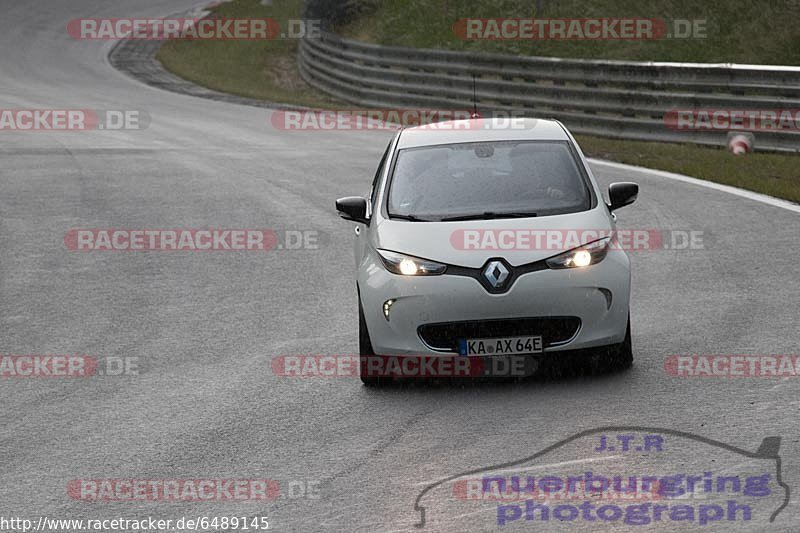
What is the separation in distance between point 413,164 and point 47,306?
364cm

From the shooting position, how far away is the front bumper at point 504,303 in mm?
7801

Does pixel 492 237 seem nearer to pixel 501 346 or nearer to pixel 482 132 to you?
pixel 501 346

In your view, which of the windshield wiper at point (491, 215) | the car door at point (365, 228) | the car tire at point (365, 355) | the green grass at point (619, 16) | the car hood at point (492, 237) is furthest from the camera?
→ the green grass at point (619, 16)

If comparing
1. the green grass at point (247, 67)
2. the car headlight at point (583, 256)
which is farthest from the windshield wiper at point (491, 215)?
the green grass at point (247, 67)

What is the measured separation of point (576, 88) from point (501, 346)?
51.4ft

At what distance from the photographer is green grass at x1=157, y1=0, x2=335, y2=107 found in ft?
101

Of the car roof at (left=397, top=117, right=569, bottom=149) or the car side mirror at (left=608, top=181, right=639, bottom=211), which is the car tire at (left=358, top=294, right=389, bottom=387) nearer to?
the car roof at (left=397, top=117, right=569, bottom=149)

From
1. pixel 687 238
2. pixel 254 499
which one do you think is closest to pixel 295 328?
pixel 254 499

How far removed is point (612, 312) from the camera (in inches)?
316

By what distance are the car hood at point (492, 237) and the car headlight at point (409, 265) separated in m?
0.03

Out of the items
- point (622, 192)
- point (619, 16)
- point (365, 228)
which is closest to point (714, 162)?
point (622, 192)

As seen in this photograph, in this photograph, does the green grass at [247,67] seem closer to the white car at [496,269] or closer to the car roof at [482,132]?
the car roof at [482,132]

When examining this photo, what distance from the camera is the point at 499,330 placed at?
25.7 ft

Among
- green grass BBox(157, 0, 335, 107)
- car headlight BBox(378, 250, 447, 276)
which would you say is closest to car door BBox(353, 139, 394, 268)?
car headlight BBox(378, 250, 447, 276)
